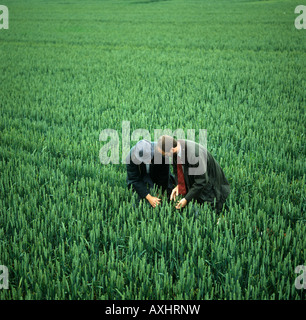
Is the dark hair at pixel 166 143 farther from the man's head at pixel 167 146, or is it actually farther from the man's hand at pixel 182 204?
the man's hand at pixel 182 204

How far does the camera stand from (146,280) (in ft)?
6.64

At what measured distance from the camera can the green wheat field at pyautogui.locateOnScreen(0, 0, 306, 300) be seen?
2117mm

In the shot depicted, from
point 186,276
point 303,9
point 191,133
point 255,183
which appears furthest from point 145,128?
point 303,9

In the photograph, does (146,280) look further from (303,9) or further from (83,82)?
(303,9)

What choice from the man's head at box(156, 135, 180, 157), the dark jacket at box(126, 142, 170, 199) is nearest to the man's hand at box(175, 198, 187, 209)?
the dark jacket at box(126, 142, 170, 199)

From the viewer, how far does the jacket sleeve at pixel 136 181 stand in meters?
3.11

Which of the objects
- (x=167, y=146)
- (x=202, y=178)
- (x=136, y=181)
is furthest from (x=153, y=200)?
(x=167, y=146)

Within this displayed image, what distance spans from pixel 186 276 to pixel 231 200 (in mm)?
1140

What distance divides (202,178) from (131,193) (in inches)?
33.2

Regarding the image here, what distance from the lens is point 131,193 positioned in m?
3.31

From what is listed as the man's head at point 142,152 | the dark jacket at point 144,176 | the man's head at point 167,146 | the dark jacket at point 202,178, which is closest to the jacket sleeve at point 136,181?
the dark jacket at point 144,176

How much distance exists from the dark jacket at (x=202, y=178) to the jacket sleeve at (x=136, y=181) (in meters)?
0.39

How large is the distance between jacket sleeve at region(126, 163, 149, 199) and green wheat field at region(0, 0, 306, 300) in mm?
164

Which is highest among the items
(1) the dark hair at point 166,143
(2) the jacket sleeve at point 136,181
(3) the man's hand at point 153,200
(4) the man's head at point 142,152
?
(1) the dark hair at point 166,143
